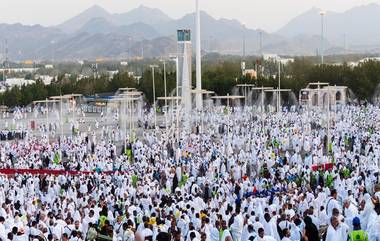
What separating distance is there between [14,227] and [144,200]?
5578mm

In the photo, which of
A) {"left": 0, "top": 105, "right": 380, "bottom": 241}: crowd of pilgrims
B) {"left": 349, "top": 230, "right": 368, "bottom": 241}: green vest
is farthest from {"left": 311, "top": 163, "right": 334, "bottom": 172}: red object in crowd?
{"left": 349, "top": 230, "right": 368, "bottom": 241}: green vest

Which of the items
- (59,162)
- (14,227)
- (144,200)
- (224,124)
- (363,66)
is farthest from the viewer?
(363,66)

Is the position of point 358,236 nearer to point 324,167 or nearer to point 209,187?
point 209,187

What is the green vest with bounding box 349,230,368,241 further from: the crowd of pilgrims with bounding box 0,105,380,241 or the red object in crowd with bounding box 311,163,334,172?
the red object in crowd with bounding box 311,163,334,172

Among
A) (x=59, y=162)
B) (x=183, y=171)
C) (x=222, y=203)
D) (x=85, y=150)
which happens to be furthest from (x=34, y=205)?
(x=85, y=150)

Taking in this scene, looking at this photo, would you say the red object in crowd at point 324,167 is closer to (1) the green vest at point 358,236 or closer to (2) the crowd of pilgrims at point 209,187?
(2) the crowd of pilgrims at point 209,187

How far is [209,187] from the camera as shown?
21.2m

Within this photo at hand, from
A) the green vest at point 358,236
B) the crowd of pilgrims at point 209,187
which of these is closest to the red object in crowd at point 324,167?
the crowd of pilgrims at point 209,187

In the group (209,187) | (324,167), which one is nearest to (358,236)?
(209,187)

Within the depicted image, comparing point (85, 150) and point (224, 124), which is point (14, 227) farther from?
point (224, 124)

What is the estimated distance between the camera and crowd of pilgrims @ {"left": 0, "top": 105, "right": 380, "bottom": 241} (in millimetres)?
12688

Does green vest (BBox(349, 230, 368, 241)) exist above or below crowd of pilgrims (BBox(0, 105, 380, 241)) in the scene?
above

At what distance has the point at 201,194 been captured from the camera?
2073 centimetres

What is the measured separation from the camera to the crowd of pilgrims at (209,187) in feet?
41.6
